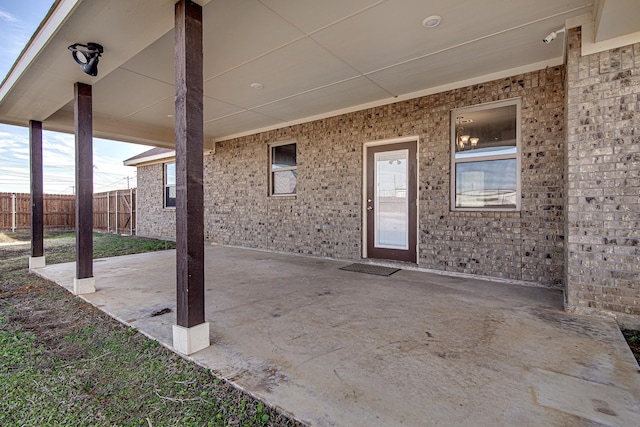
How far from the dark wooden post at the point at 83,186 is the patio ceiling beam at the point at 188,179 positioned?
92.4 inches

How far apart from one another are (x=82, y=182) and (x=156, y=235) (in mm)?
7549

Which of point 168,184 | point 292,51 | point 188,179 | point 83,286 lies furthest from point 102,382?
point 168,184

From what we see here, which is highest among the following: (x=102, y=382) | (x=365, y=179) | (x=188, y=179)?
(x=365, y=179)

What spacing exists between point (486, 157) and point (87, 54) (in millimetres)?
4887

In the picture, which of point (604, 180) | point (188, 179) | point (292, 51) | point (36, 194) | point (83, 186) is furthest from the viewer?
point (36, 194)

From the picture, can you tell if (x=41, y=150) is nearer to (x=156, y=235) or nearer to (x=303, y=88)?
(x=303, y=88)

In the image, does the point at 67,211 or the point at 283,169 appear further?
the point at 67,211

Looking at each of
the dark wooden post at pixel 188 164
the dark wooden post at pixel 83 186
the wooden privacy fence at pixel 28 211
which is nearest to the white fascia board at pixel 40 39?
the dark wooden post at pixel 83 186

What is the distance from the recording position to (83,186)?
368 centimetres

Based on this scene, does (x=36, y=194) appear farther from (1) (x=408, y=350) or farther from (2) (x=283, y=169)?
(1) (x=408, y=350)

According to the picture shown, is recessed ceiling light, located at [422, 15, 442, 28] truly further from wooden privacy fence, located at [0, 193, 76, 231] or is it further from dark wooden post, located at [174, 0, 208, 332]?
wooden privacy fence, located at [0, 193, 76, 231]

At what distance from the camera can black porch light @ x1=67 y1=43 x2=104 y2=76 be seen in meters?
2.85

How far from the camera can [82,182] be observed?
3668 mm

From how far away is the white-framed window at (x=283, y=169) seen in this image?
21.9 ft
